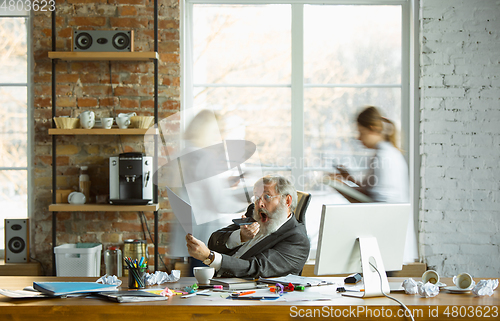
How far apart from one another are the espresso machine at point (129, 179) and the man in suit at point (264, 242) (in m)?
0.73

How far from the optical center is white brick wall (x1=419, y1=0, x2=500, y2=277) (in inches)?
130

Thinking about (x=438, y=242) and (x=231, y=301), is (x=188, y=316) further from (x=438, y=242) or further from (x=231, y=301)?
(x=438, y=242)

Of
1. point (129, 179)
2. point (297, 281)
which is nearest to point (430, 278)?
point (297, 281)

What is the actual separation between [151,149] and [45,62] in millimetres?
1008

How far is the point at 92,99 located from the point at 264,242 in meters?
1.84

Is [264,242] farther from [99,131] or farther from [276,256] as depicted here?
[99,131]

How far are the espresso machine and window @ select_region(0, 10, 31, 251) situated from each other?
82 centimetres

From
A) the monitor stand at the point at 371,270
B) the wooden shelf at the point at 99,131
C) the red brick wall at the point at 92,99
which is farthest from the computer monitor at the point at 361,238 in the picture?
the red brick wall at the point at 92,99

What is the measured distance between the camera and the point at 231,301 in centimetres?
153

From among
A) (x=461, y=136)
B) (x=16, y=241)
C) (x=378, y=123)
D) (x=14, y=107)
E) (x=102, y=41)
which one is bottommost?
(x=16, y=241)

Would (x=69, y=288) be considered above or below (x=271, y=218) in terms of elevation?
below

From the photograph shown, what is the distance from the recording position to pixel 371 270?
5.47 feet

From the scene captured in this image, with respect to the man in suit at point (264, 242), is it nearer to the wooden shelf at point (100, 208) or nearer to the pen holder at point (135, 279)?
the pen holder at point (135, 279)

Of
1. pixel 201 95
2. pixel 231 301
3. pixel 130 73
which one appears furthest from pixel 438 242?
pixel 130 73
